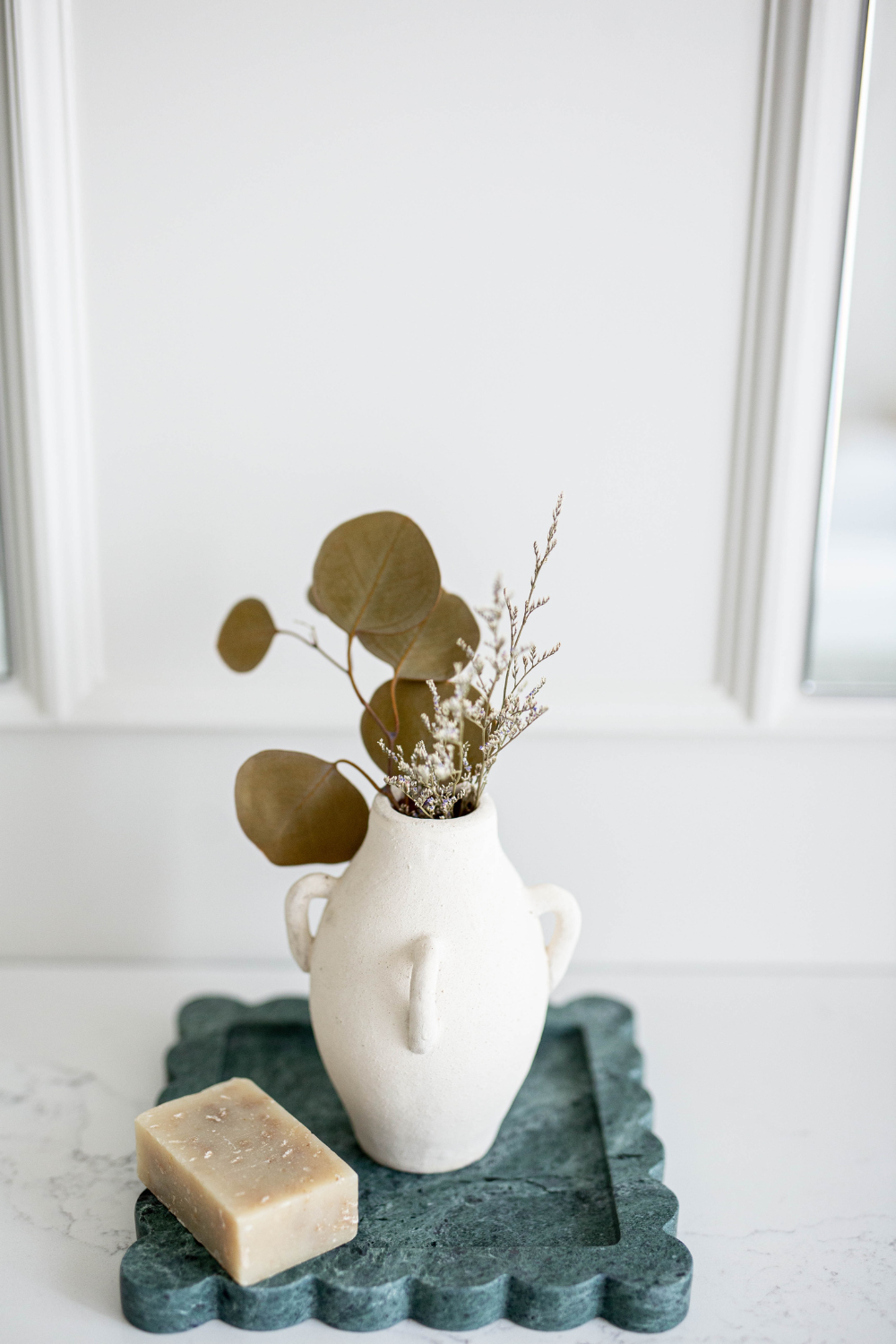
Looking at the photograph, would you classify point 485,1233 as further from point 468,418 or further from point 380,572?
point 468,418

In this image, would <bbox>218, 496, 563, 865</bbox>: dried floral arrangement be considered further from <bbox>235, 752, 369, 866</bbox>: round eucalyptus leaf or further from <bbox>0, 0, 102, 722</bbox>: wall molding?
<bbox>0, 0, 102, 722</bbox>: wall molding

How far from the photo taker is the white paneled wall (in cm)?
83

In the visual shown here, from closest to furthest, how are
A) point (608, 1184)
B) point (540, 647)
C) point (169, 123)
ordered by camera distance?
1. point (608, 1184)
2. point (169, 123)
3. point (540, 647)

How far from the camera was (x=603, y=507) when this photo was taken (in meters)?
0.91

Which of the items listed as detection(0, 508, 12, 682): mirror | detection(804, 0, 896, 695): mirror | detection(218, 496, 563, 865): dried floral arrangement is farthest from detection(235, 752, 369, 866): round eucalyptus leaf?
detection(804, 0, 896, 695): mirror

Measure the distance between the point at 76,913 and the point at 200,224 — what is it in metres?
0.60

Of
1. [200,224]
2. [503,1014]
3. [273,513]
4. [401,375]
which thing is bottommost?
[503,1014]

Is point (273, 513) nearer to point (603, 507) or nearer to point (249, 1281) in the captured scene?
point (603, 507)

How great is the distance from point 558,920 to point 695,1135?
7.9 inches

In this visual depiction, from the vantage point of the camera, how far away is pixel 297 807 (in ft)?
2.35

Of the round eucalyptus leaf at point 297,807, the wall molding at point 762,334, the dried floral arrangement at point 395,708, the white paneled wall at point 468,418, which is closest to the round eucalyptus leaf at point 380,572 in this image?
the dried floral arrangement at point 395,708

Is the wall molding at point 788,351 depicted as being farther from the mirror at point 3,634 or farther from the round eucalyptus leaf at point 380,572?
the mirror at point 3,634

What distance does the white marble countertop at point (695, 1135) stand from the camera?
630mm

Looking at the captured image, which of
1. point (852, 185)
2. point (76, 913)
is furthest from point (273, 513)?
point (852, 185)
